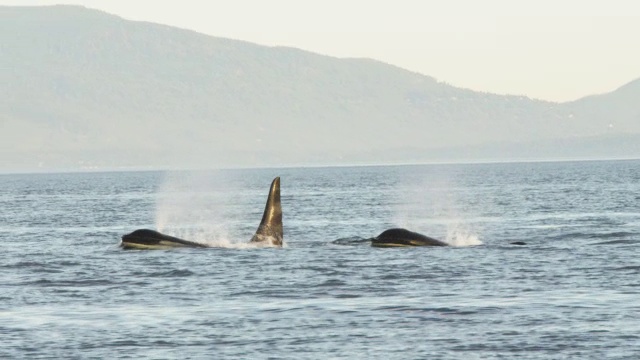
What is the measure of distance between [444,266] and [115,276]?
8.98m

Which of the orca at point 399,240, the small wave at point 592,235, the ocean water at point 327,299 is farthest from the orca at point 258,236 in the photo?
the small wave at point 592,235

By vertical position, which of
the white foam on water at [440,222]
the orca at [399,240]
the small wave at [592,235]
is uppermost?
the orca at [399,240]

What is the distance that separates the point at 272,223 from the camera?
167 ft

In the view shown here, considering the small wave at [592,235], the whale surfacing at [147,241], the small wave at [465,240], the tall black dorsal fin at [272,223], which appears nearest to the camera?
the whale surfacing at [147,241]

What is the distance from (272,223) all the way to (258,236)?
989mm

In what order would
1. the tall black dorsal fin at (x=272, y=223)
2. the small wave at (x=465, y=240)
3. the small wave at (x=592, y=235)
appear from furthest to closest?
the small wave at (x=592, y=235) < the small wave at (x=465, y=240) < the tall black dorsal fin at (x=272, y=223)

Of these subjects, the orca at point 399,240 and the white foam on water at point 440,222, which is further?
the white foam on water at point 440,222

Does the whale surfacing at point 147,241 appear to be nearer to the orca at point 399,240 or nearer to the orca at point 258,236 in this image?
the orca at point 258,236

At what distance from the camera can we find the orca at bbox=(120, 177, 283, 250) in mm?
48531

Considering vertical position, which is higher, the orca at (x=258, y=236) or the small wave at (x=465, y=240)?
the orca at (x=258, y=236)

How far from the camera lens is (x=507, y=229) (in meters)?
63.8

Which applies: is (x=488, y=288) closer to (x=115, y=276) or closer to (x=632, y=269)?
(x=632, y=269)

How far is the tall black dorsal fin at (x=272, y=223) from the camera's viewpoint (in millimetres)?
49938

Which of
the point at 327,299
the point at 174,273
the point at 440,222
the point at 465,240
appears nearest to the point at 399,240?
the point at 465,240
